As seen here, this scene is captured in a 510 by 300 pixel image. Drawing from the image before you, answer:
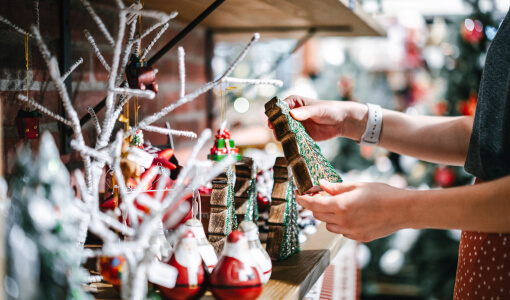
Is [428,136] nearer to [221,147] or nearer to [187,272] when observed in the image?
[221,147]

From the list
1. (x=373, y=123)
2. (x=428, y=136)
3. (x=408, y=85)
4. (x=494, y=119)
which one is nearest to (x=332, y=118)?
(x=373, y=123)

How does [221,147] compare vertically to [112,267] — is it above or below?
above

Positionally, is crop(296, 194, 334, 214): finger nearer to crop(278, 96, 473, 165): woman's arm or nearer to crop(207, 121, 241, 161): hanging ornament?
crop(207, 121, 241, 161): hanging ornament

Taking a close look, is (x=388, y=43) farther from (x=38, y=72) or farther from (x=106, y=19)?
(x=38, y=72)

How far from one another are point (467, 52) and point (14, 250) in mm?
2695

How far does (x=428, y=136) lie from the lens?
125cm

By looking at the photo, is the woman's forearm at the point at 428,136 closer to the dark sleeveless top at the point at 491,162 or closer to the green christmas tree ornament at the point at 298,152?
the dark sleeveless top at the point at 491,162

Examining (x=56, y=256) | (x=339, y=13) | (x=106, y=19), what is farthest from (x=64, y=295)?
(x=339, y=13)

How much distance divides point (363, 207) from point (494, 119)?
0.31m

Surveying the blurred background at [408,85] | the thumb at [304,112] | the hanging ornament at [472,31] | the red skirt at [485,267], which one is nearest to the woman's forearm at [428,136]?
the thumb at [304,112]

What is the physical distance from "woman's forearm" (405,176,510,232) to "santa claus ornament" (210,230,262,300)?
0.96 ft

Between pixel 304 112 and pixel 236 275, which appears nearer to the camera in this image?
pixel 236 275

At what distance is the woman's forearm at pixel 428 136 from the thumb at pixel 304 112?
0.62ft

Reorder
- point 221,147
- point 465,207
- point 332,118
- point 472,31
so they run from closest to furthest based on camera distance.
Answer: point 465,207 < point 221,147 < point 332,118 < point 472,31
